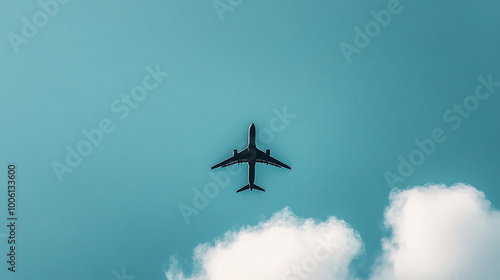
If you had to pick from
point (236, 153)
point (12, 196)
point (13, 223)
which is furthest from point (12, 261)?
point (236, 153)

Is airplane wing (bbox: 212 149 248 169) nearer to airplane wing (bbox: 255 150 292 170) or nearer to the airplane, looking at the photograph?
the airplane

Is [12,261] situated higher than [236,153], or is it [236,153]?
[236,153]

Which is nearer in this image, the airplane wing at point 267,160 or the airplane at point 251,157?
the airplane at point 251,157

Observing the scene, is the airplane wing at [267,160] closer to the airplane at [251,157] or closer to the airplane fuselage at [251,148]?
the airplane at [251,157]

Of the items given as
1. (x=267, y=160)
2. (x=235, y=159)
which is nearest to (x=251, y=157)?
(x=235, y=159)

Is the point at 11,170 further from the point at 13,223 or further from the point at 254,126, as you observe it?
the point at 254,126

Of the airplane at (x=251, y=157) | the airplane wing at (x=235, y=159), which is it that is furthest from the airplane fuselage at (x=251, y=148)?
the airplane wing at (x=235, y=159)
